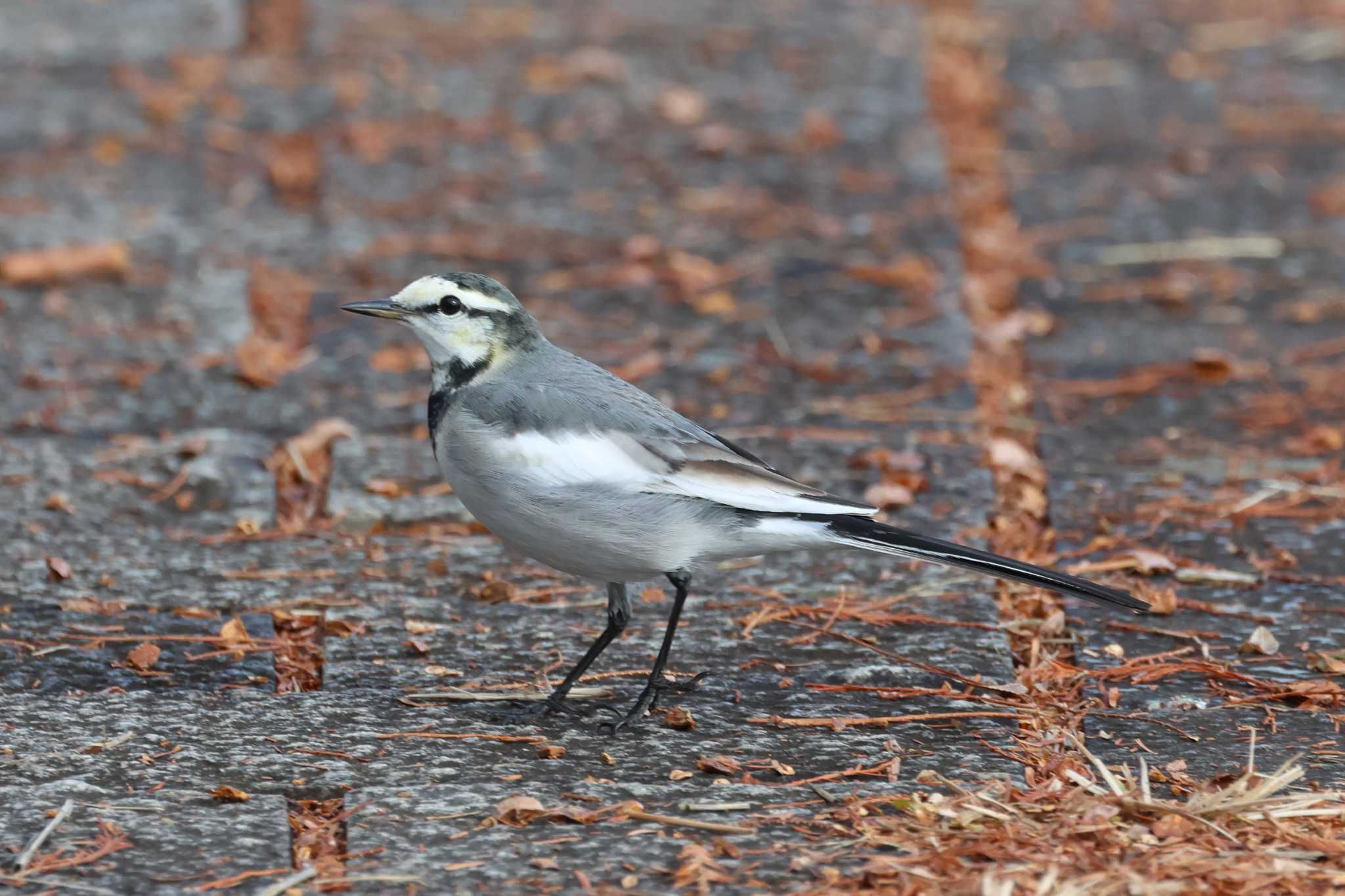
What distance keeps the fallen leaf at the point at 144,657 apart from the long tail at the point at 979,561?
4.56 feet

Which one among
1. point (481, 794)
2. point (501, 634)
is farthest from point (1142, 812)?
point (501, 634)

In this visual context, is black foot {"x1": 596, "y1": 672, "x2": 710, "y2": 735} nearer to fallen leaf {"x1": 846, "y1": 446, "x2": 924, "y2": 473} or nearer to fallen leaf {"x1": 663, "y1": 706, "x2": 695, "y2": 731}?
fallen leaf {"x1": 663, "y1": 706, "x2": 695, "y2": 731}

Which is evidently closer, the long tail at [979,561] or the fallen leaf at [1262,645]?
the long tail at [979,561]

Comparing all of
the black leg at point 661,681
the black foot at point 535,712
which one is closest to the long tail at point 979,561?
the black leg at point 661,681

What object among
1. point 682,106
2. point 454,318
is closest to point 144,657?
point 454,318

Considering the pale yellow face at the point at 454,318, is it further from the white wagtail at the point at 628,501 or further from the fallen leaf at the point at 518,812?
the fallen leaf at the point at 518,812

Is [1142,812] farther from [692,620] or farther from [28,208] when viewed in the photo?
[28,208]

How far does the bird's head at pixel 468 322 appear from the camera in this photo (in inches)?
141

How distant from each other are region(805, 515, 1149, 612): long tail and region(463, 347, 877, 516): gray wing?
61 millimetres

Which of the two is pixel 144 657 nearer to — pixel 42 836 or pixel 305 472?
pixel 42 836

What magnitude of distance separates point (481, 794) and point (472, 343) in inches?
42.8

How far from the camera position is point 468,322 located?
3582mm

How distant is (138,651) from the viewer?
3381mm

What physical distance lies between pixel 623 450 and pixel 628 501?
0.39 ft
